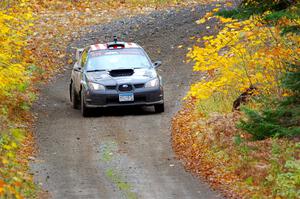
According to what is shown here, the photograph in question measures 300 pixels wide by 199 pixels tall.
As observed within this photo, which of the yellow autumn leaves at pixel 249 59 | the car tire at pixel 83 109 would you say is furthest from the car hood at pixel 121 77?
the yellow autumn leaves at pixel 249 59

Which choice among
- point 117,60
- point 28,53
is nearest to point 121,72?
point 117,60

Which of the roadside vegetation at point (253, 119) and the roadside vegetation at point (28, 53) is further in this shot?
the roadside vegetation at point (28, 53)

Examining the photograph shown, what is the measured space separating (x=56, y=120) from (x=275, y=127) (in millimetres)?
7688

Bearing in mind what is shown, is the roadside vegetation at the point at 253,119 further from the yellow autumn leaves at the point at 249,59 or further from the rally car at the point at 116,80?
the rally car at the point at 116,80

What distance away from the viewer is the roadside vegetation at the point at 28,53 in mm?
14016

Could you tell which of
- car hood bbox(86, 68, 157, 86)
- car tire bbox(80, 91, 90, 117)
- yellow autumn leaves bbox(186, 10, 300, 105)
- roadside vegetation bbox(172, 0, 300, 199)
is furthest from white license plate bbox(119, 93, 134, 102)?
yellow autumn leaves bbox(186, 10, 300, 105)

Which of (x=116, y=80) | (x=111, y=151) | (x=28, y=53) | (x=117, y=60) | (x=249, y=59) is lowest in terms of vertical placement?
(x=28, y=53)

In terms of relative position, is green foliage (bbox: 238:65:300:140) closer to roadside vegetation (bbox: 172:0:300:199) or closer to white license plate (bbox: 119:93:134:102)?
roadside vegetation (bbox: 172:0:300:199)

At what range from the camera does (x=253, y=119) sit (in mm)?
14383

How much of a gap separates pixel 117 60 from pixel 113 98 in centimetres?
153

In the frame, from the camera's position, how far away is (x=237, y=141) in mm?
14750

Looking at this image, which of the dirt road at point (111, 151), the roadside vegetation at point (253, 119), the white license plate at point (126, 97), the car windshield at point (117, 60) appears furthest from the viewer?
the car windshield at point (117, 60)

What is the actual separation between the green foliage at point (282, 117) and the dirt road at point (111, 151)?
1.48 meters

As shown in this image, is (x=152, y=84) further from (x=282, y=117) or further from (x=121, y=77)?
(x=282, y=117)
